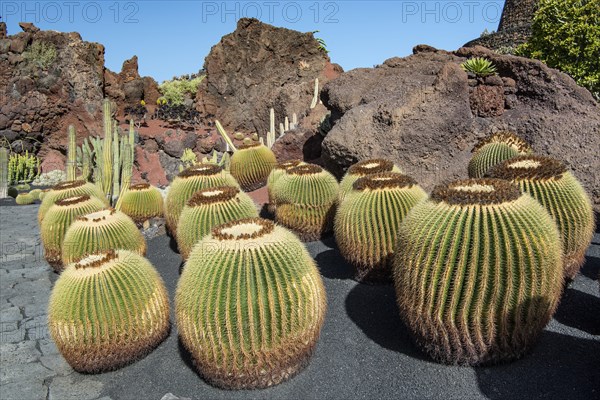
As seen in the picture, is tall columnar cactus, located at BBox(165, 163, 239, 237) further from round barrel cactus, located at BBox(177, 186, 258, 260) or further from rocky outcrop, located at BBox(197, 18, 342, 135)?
rocky outcrop, located at BBox(197, 18, 342, 135)

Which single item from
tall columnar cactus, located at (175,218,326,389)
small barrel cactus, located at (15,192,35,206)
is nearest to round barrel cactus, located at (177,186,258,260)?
tall columnar cactus, located at (175,218,326,389)

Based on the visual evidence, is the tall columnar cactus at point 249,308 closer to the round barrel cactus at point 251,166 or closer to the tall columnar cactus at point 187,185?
the tall columnar cactus at point 187,185

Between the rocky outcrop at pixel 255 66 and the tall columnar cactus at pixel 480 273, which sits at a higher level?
the rocky outcrop at pixel 255 66

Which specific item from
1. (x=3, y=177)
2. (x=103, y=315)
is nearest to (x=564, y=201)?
(x=103, y=315)

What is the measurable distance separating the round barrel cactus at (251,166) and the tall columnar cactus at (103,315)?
18.8 feet

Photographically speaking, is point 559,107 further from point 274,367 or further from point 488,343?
point 274,367

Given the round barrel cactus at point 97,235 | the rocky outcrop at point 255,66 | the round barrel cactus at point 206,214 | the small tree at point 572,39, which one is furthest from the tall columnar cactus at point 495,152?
the rocky outcrop at point 255,66

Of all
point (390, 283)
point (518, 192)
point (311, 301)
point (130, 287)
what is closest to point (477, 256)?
point (518, 192)

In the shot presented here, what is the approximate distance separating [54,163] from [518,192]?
55.3ft

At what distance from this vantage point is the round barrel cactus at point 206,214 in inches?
199

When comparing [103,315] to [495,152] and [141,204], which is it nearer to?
[141,204]

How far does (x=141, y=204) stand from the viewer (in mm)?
7973

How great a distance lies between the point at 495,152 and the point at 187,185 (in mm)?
3966

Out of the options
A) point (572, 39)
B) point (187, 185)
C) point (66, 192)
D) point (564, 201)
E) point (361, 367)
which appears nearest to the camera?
point (361, 367)
